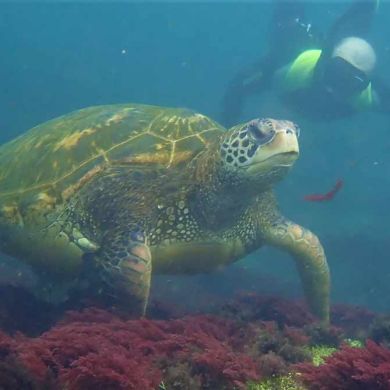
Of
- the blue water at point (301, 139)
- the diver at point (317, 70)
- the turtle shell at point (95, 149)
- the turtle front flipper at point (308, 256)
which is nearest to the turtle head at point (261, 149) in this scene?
the turtle shell at point (95, 149)

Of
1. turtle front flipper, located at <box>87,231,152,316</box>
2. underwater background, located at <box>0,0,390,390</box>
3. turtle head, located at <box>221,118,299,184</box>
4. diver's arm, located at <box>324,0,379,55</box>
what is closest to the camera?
underwater background, located at <box>0,0,390,390</box>

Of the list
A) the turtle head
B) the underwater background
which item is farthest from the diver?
the turtle head

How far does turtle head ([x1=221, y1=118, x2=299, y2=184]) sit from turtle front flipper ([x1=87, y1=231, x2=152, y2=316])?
1.17 meters

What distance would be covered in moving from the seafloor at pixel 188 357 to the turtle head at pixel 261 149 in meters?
1.39

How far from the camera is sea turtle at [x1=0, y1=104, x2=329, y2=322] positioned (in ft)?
14.0

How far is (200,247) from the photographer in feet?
15.8

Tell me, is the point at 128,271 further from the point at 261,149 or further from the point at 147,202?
the point at 261,149

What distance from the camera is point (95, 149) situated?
5.09 meters

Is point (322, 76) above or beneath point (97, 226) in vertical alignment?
above

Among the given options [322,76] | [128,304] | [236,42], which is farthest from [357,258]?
[236,42]

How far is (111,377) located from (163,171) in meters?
2.89

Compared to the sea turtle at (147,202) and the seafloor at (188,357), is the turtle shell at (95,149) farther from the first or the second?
the seafloor at (188,357)

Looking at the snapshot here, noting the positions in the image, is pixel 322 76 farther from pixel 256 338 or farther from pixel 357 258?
pixel 256 338

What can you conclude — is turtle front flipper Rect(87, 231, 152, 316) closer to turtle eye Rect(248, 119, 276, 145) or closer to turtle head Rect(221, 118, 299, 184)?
turtle head Rect(221, 118, 299, 184)
